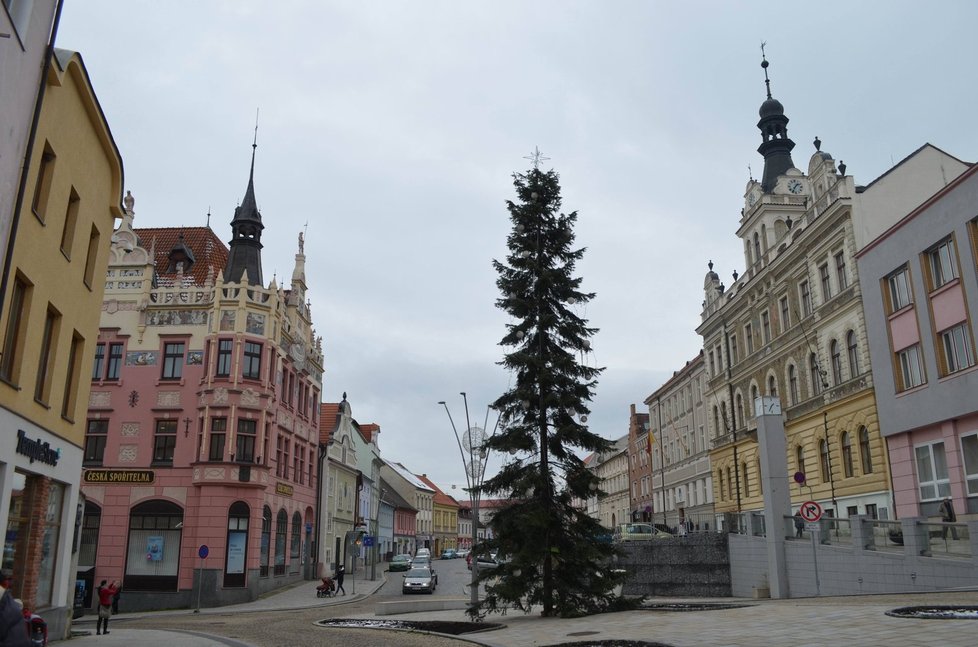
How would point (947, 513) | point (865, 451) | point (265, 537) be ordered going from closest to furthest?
point (947, 513) < point (865, 451) < point (265, 537)

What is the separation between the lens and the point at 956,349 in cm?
2286

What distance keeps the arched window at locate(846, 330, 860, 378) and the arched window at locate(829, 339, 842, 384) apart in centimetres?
97

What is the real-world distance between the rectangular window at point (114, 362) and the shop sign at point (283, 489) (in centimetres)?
948

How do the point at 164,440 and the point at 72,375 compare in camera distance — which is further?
the point at 164,440

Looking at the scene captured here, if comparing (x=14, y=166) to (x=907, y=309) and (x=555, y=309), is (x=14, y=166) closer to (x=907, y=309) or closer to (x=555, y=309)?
(x=555, y=309)

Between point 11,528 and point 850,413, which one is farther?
point 850,413

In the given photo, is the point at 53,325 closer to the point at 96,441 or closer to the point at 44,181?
the point at 44,181

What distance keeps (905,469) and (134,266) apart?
1368 inches

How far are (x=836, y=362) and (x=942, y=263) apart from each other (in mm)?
11206

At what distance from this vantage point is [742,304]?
4519cm

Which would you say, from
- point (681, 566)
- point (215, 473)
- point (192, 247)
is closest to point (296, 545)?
point (215, 473)

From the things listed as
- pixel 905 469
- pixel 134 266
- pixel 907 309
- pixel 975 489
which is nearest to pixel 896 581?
→ pixel 975 489

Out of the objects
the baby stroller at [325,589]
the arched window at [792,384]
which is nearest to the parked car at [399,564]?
the baby stroller at [325,589]

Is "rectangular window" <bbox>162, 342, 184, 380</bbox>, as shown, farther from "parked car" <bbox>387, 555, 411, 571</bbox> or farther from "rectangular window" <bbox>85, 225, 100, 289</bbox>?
"parked car" <bbox>387, 555, 411, 571</bbox>
